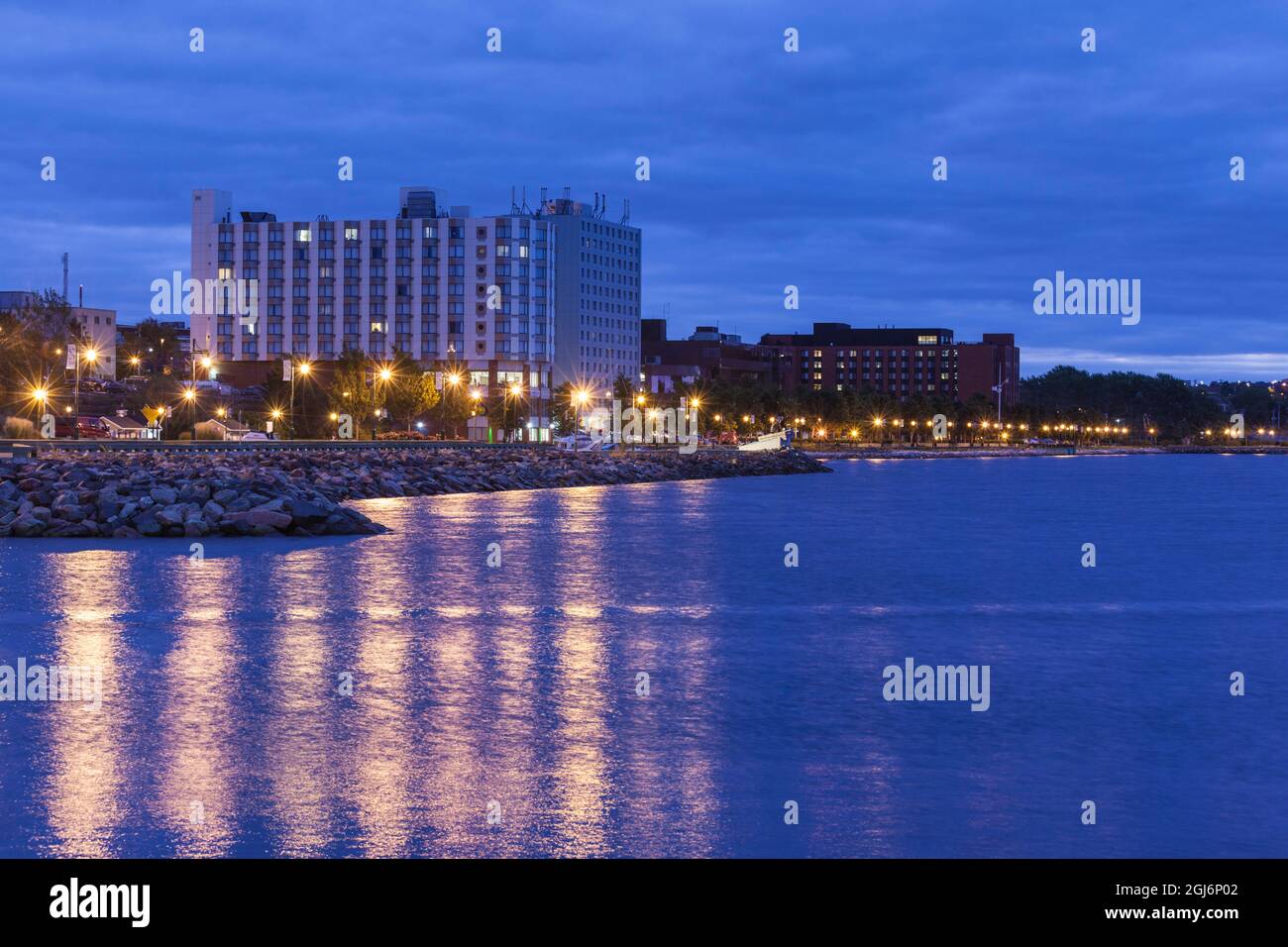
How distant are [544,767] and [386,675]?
15.9 feet

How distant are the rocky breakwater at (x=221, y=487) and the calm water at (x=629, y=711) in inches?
270

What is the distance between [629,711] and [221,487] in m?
30.3

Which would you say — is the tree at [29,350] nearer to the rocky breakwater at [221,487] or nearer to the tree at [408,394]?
the tree at [408,394]

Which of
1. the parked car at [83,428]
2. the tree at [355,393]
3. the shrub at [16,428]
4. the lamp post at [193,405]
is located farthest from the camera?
the tree at [355,393]

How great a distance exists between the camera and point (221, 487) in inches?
1620

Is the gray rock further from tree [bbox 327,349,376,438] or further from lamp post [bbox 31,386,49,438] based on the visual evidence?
tree [bbox 327,349,376,438]

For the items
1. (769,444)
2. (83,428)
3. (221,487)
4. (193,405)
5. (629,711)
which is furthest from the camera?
(769,444)

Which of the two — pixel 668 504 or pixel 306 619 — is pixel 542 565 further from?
pixel 668 504

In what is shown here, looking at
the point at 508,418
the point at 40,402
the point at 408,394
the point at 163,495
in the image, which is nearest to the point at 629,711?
the point at 163,495

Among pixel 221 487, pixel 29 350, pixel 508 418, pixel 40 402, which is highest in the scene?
pixel 29 350

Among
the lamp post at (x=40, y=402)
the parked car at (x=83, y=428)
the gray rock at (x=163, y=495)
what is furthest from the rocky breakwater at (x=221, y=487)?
the parked car at (x=83, y=428)

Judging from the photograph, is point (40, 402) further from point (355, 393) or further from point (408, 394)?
point (408, 394)

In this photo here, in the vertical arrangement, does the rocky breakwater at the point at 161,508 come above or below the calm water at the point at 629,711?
above

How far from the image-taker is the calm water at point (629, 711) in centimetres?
942
